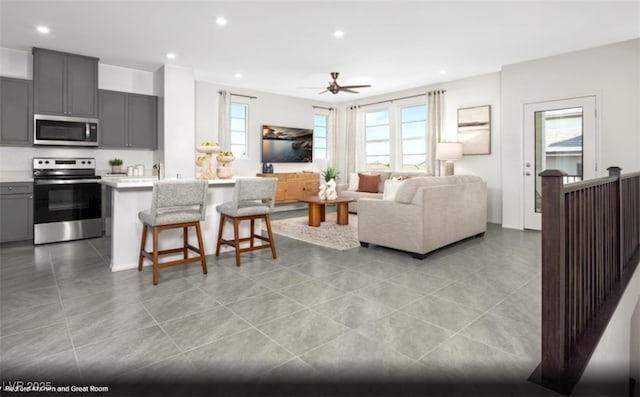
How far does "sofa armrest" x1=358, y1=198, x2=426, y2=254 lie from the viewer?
3867mm

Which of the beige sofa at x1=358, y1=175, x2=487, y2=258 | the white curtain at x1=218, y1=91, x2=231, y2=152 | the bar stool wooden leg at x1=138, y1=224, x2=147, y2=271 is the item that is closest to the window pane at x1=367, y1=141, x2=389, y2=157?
the white curtain at x1=218, y1=91, x2=231, y2=152

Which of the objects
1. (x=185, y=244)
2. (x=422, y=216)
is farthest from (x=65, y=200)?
(x=422, y=216)

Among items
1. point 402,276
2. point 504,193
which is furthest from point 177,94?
point 504,193

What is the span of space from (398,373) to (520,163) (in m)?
5.20

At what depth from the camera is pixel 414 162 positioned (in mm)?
7703

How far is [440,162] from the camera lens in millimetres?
7039

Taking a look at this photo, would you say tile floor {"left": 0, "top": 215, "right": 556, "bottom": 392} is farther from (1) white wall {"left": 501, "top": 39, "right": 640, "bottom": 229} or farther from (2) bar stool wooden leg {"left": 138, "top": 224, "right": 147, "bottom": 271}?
(1) white wall {"left": 501, "top": 39, "right": 640, "bottom": 229}

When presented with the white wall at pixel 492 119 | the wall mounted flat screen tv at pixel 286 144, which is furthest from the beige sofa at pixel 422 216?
the wall mounted flat screen tv at pixel 286 144

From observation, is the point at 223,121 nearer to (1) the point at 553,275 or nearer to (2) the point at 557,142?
(2) the point at 557,142

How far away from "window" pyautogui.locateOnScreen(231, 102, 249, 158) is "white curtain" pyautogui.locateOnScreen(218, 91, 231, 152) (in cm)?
29

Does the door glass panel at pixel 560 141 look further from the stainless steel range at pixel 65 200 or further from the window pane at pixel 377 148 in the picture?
the stainless steel range at pixel 65 200

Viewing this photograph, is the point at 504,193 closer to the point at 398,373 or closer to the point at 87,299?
the point at 398,373

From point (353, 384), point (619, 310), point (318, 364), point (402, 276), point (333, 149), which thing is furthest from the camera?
point (333, 149)

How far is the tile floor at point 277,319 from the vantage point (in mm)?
1791
